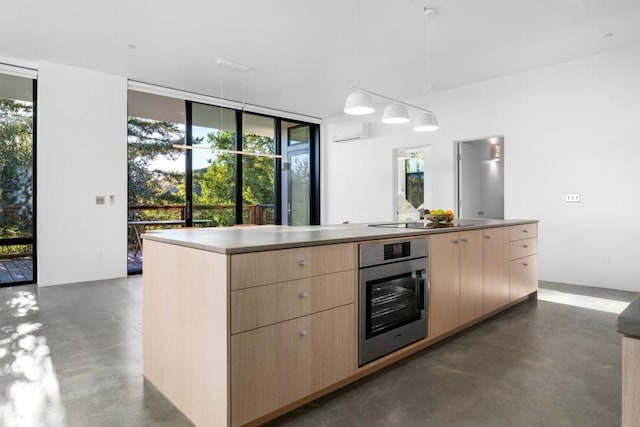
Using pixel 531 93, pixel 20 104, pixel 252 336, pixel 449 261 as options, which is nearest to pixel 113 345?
pixel 252 336

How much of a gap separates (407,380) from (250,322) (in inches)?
43.0

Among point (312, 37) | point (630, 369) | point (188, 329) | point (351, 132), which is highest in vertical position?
point (312, 37)

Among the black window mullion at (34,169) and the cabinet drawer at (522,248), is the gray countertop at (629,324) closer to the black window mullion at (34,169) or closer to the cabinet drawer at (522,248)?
the cabinet drawer at (522,248)

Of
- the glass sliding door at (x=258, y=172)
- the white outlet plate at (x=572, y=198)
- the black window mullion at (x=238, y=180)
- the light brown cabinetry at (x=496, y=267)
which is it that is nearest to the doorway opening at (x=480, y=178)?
the white outlet plate at (x=572, y=198)

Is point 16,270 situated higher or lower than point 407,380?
higher

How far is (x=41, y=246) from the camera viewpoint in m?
4.75

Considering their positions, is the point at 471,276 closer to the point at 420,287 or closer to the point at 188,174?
the point at 420,287

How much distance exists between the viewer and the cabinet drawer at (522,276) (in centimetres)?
353

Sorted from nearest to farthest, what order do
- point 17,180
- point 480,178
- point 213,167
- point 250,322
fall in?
1. point 250,322
2. point 17,180
3. point 213,167
4. point 480,178

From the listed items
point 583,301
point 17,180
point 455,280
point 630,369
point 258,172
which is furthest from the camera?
point 258,172

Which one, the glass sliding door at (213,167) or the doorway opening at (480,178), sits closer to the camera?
the doorway opening at (480,178)

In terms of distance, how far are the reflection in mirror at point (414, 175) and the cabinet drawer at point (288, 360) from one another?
14.4 ft

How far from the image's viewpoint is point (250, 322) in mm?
1536

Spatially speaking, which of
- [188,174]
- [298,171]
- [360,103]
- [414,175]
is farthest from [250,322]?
[298,171]
